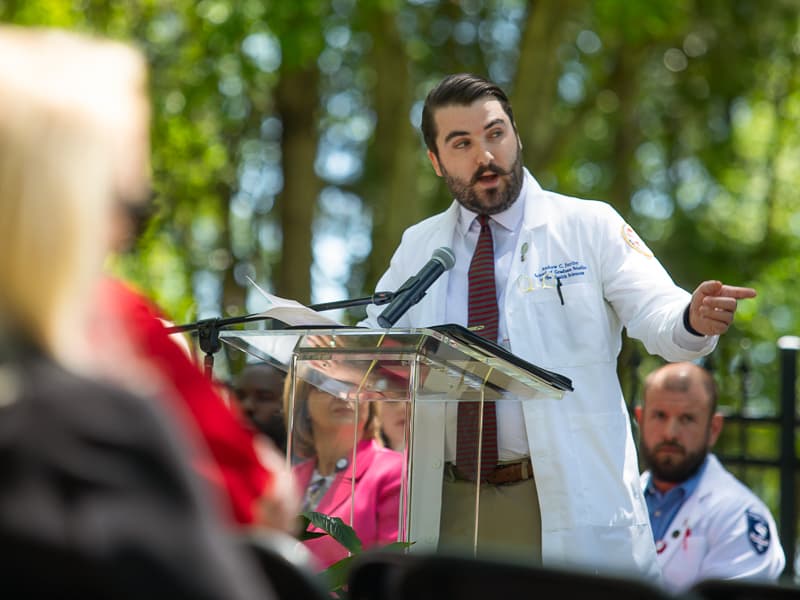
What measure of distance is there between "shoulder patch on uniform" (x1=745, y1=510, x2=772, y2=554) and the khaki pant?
6.29 feet

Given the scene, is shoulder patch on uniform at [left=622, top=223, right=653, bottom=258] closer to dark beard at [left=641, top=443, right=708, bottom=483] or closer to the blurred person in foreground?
dark beard at [left=641, top=443, right=708, bottom=483]

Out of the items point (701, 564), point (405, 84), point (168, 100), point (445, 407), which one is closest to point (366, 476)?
point (445, 407)

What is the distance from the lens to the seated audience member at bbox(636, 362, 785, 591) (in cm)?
523

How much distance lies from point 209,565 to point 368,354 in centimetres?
188

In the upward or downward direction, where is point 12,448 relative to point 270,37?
downward

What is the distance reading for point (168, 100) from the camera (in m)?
12.8

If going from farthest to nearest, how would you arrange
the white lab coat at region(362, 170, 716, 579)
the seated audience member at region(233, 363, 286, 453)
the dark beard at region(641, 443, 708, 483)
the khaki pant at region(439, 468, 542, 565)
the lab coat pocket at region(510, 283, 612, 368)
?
the seated audience member at region(233, 363, 286, 453), the dark beard at region(641, 443, 708, 483), the lab coat pocket at region(510, 283, 612, 368), the white lab coat at region(362, 170, 716, 579), the khaki pant at region(439, 468, 542, 565)

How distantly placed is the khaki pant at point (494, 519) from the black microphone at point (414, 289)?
58cm

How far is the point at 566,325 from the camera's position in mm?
3730

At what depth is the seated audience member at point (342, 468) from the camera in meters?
3.46

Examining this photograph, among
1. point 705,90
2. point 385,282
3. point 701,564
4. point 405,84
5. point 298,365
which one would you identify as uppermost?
point 705,90

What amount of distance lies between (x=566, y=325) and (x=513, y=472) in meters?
0.48

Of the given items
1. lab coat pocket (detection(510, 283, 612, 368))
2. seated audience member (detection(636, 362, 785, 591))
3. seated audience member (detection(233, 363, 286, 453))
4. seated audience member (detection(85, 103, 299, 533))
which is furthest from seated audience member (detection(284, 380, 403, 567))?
seated audience member (detection(233, 363, 286, 453))

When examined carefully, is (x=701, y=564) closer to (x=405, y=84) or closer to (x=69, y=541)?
(x=69, y=541)
